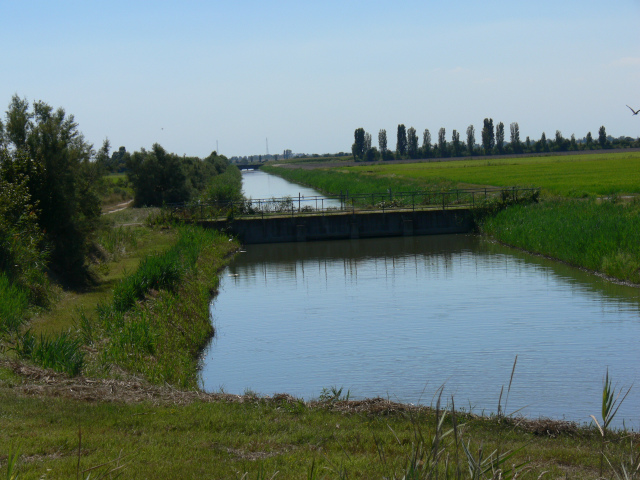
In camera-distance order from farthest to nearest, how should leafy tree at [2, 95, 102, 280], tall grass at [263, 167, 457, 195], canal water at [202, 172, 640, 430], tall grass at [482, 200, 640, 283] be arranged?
1. tall grass at [263, 167, 457, 195]
2. tall grass at [482, 200, 640, 283]
3. leafy tree at [2, 95, 102, 280]
4. canal water at [202, 172, 640, 430]

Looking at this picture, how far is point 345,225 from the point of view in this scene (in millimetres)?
38094

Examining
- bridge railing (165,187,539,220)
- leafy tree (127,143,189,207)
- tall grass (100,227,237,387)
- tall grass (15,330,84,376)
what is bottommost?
tall grass (100,227,237,387)

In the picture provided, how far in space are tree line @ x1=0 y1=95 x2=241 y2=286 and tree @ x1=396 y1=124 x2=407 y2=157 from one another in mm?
145947

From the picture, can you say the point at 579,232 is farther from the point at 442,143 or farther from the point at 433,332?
the point at 442,143

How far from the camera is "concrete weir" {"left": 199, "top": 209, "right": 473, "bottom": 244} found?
3756cm

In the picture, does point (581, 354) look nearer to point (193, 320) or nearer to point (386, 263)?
point (193, 320)

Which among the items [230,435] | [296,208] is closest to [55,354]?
[230,435]

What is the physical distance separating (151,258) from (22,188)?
390 cm

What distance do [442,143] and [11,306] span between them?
152 metres

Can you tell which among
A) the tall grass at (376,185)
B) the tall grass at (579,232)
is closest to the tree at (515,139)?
the tall grass at (376,185)

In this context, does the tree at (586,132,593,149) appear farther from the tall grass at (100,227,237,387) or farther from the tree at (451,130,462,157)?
the tall grass at (100,227,237,387)

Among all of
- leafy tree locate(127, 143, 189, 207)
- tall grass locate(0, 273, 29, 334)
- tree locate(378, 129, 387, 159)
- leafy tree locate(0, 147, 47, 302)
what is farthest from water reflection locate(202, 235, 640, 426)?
tree locate(378, 129, 387, 159)

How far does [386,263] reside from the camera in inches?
1176

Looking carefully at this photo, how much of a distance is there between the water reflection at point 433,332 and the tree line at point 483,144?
123m
